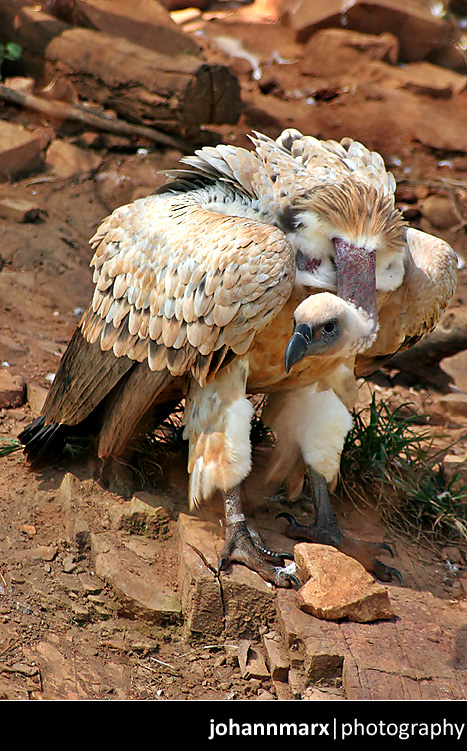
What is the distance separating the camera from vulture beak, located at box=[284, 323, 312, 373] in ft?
11.1

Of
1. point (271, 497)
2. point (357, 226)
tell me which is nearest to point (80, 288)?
point (271, 497)

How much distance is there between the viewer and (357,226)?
12.4ft

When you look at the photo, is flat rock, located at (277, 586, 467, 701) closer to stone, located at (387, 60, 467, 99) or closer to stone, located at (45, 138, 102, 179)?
stone, located at (45, 138, 102, 179)

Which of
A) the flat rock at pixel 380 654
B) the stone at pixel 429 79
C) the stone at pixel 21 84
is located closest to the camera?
the flat rock at pixel 380 654

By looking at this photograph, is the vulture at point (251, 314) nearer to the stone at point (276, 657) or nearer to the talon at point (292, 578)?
the talon at point (292, 578)

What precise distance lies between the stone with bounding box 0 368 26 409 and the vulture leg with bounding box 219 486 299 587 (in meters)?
1.94

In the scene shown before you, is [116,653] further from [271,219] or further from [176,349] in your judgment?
[271,219]

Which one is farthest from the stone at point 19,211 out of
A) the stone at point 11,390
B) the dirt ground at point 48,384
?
the stone at point 11,390

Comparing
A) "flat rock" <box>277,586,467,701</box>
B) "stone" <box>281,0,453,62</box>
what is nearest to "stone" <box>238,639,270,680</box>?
"flat rock" <box>277,586,467,701</box>

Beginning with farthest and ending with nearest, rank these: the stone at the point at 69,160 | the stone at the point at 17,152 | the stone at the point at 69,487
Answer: the stone at the point at 69,160 → the stone at the point at 17,152 → the stone at the point at 69,487

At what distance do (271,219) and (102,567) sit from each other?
197 cm

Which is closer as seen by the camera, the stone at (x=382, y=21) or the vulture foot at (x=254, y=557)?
the vulture foot at (x=254, y=557)

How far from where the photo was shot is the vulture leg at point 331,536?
4.08 m

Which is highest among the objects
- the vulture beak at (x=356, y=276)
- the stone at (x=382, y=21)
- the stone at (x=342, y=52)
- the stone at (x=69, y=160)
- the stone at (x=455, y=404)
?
the vulture beak at (x=356, y=276)
